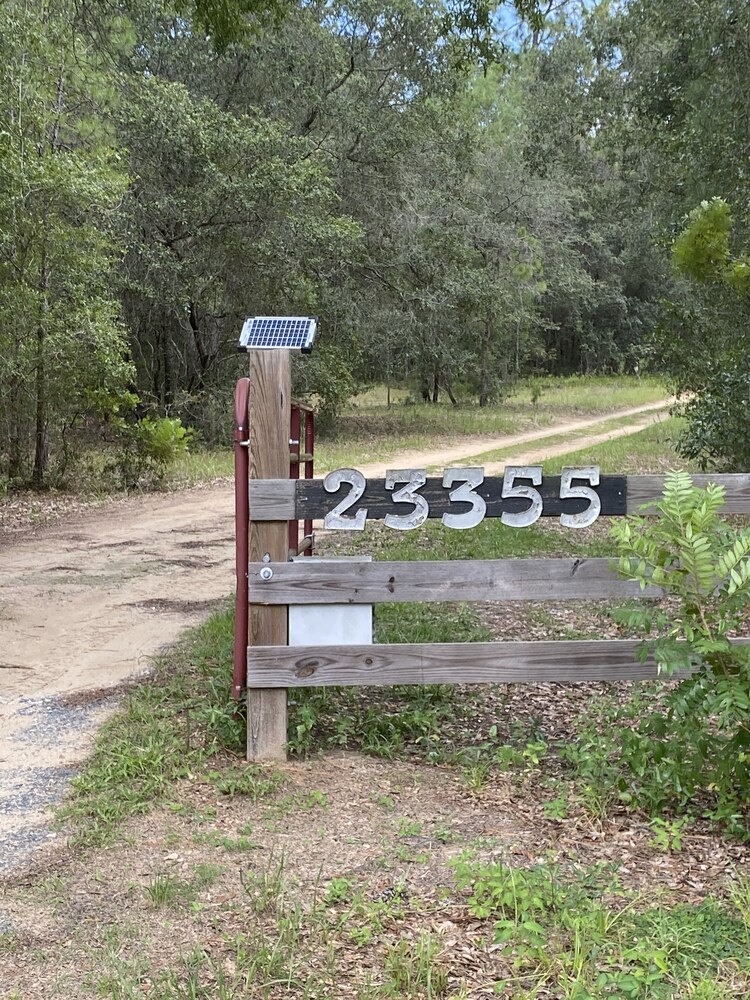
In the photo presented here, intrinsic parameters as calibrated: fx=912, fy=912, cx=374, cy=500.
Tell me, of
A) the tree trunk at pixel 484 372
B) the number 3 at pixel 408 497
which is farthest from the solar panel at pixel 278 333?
the tree trunk at pixel 484 372

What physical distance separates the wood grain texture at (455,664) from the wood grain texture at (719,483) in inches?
25.5

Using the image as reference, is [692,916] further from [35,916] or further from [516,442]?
[516,442]

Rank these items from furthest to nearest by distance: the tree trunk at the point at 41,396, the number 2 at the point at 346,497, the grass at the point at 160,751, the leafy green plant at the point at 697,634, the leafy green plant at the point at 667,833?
the tree trunk at the point at 41,396
the number 2 at the point at 346,497
the grass at the point at 160,751
the leafy green plant at the point at 667,833
the leafy green plant at the point at 697,634

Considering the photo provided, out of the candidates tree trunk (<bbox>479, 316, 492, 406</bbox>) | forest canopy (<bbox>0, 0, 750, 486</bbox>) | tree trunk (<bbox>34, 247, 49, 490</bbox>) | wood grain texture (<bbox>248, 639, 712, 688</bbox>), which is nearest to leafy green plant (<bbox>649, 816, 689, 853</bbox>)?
wood grain texture (<bbox>248, 639, 712, 688</bbox>)

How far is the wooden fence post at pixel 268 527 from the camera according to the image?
4.13 metres

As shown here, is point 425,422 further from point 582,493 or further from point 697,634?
point 697,634

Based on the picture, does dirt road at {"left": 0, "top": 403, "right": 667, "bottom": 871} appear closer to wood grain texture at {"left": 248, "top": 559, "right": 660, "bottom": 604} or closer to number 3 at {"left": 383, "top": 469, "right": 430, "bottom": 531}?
wood grain texture at {"left": 248, "top": 559, "right": 660, "bottom": 604}

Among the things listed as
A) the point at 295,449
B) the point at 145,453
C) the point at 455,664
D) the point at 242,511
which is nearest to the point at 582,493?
the point at 455,664

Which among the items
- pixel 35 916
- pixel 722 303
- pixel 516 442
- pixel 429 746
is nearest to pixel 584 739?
pixel 429 746

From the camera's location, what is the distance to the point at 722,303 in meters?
9.74

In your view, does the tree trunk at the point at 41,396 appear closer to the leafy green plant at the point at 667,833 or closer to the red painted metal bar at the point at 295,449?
the red painted metal bar at the point at 295,449

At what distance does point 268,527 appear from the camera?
4.12m

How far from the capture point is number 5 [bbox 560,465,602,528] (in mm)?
4102

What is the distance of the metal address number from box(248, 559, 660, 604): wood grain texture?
19 centimetres
